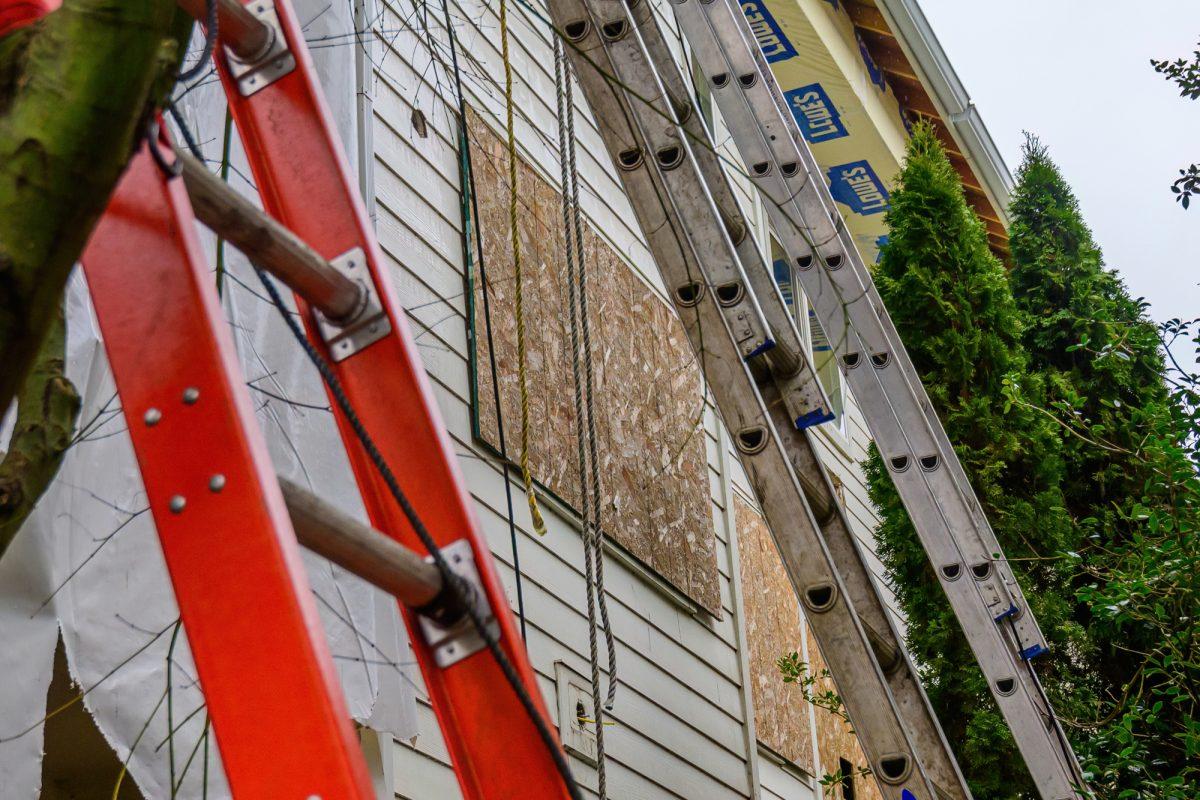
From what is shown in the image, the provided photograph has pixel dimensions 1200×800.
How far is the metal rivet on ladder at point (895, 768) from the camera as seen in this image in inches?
126

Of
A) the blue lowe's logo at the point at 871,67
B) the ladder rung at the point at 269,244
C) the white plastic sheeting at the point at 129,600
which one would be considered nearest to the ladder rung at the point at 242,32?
the ladder rung at the point at 269,244

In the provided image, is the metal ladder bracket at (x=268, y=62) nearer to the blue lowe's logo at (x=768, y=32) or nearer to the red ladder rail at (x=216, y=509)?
the red ladder rail at (x=216, y=509)

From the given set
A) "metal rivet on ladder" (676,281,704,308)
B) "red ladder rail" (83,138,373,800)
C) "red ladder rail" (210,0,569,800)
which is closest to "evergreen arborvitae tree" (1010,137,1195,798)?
"metal rivet on ladder" (676,281,704,308)

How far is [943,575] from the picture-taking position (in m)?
4.55

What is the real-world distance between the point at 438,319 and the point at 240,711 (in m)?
3.54

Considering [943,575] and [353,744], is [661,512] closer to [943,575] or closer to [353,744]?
[943,575]

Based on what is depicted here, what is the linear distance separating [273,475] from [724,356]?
2.31 meters

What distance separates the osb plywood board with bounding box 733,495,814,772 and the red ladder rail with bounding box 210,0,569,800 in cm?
533

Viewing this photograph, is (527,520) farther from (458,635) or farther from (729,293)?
(458,635)

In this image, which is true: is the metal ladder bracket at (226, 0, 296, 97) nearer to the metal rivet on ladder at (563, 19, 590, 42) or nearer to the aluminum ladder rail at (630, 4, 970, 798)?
the aluminum ladder rail at (630, 4, 970, 798)

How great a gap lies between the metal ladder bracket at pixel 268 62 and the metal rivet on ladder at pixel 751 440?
1.81 metres

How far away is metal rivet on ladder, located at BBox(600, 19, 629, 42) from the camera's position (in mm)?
3866

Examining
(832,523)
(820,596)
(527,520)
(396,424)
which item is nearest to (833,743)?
(527,520)

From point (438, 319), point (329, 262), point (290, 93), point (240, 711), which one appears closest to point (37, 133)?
point (240, 711)
